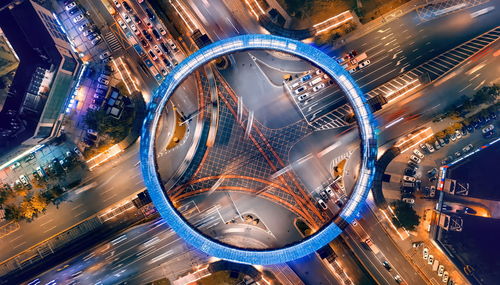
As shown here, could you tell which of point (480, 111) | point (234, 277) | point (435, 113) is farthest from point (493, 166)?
point (234, 277)

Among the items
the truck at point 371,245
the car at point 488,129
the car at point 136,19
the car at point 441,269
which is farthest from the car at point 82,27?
the car at point 441,269

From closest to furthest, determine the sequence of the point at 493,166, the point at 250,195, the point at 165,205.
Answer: the point at 165,205 → the point at 250,195 → the point at 493,166

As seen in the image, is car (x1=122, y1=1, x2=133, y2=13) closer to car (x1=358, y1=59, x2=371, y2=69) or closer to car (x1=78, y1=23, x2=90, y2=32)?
car (x1=78, y1=23, x2=90, y2=32)

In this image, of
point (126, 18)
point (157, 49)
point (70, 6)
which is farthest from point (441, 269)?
point (70, 6)

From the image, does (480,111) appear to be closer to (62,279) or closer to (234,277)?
(234,277)

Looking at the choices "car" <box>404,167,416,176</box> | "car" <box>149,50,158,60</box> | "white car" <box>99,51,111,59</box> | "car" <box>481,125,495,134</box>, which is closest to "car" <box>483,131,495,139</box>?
"car" <box>481,125,495,134</box>

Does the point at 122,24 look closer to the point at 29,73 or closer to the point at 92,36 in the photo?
the point at 92,36

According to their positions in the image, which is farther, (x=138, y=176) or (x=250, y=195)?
(x=138, y=176)
